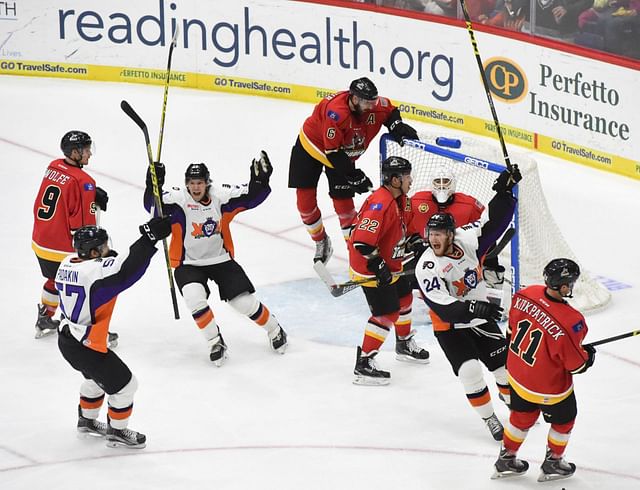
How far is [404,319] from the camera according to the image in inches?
290

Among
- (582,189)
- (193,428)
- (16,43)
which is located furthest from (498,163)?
(16,43)

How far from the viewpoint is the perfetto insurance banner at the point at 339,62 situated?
10.0 meters

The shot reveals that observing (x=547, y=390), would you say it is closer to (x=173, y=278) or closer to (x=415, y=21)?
(x=173, y=278)

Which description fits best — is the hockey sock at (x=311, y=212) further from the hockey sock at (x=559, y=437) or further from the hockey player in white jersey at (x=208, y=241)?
the hockey sock at (x=559, y=437)

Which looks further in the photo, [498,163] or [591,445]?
[498,163]

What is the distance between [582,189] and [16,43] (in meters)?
5.15

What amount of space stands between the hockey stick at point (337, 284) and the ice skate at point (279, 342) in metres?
0.35

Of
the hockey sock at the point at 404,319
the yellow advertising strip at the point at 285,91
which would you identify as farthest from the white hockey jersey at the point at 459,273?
the yellow advertising strip at the point at 285,91

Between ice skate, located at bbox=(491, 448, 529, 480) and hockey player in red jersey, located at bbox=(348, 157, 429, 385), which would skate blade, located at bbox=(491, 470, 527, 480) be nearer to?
ice skate, located at bbox=(491, 448, 529, 480)

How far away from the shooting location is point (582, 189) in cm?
982

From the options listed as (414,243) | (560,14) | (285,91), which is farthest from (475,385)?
(285,91)

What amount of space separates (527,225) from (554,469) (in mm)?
2299

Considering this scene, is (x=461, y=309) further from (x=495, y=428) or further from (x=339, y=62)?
(x=339, y=62)

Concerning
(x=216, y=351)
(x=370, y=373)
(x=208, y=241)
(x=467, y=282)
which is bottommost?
(x=370, y=373)
